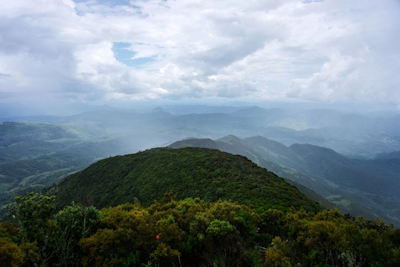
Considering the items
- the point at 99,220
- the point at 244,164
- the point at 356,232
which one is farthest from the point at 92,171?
the point at 356,232

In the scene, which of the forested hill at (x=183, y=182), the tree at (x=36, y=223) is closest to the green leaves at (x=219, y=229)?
the tree at (x=36, y=223)

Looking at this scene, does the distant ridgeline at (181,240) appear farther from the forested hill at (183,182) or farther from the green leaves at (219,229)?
the forested hill at (183,182)

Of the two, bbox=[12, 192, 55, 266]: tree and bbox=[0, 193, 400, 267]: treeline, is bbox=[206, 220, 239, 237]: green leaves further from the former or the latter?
bbox=[12, 192, 55, 266]: tree

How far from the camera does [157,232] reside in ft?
46.9

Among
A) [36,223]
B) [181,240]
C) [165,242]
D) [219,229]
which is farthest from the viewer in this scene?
[181,240]

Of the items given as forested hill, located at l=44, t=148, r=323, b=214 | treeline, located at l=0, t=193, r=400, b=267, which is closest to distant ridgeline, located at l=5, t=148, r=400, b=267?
treeline, located at l=0, t=193, r=400, b=267

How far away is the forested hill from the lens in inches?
1321

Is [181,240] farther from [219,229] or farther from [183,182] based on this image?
[183,182]

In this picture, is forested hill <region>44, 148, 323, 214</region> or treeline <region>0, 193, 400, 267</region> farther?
forested hill <region>44, 148, 323, 214</region>

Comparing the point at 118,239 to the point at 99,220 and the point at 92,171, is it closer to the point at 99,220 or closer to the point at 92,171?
the point at 99,220

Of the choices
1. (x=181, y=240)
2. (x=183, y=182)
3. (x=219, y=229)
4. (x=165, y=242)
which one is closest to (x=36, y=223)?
(x=165, y=242)

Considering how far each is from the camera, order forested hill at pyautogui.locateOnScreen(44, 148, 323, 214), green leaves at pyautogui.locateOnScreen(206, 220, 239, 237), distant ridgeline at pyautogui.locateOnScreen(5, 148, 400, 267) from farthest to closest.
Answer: forested hill at pyautogui.locateOnScreen(44, 148, 323, 214) → green leaves at pyautogui.locateOnScreen(206, 220, 239, 237) → distant ridgeline at pyautogui.locateOnScreen(5, 148, 400, 267)

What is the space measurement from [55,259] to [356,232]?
17.3m

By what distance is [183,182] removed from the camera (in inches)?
1933
